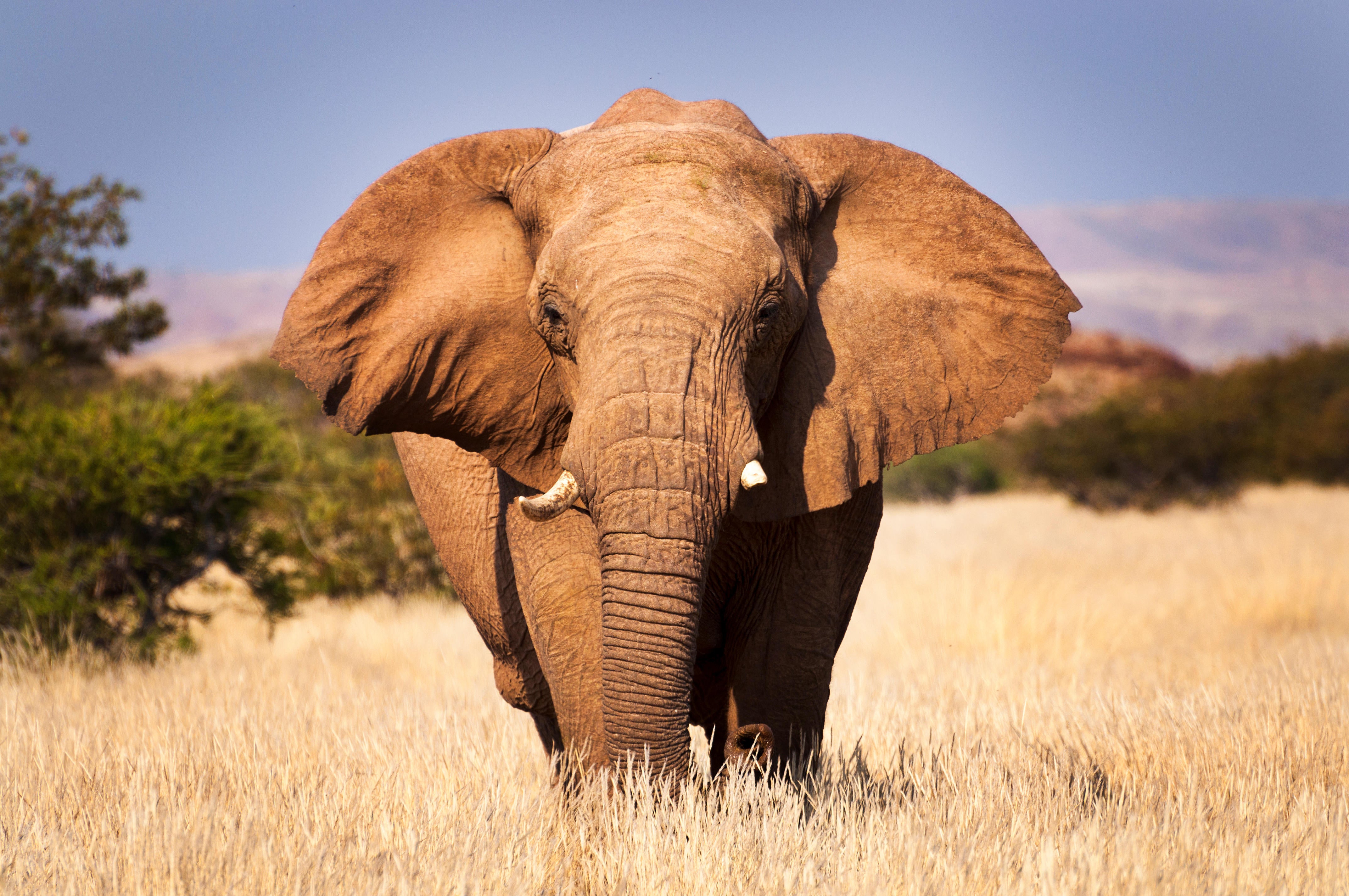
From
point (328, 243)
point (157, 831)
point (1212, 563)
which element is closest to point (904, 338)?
point (328, 243)

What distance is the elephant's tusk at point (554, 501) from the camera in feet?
9.45

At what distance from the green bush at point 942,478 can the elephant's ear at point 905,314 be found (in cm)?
3047

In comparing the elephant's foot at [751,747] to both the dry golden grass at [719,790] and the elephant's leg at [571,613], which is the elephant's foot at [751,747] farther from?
the elephant's leg at [571,613]

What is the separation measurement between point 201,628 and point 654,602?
9.94 metres

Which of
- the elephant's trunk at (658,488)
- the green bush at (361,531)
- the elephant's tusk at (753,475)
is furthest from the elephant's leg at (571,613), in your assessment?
the green bush at (361,531)

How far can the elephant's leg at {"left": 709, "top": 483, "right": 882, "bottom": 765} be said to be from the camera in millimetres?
3506

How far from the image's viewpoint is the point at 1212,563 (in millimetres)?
13680

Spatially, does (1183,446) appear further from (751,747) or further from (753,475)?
(753,475)

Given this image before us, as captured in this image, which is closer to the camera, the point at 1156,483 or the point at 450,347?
the point at 450,347

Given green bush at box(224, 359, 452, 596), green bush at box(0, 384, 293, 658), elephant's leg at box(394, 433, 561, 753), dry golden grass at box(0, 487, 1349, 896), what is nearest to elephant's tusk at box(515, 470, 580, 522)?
dry golden grass at box(0, 487, 1349, 896)

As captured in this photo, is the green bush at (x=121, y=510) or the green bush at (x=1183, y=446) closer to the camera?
the green bush at (x=121, y=510)

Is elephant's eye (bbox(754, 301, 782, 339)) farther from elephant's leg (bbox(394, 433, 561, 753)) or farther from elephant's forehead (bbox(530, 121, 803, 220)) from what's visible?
elephant's leg (bbox(394, 433, 561, 753))

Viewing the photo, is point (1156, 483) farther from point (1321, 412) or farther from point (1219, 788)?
point (1219, 788)

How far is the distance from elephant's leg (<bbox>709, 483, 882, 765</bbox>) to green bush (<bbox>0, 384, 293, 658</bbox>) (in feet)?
19.9
